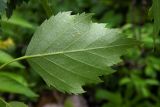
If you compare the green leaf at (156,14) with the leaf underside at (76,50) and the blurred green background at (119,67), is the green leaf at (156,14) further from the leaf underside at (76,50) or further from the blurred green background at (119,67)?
the blurred green background at (119,67)

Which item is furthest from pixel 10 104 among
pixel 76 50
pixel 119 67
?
pixel 119 67

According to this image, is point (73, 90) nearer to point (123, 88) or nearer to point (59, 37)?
point (59, 37)

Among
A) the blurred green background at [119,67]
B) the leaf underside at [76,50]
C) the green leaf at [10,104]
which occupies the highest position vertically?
the leaf underside at [76,50]

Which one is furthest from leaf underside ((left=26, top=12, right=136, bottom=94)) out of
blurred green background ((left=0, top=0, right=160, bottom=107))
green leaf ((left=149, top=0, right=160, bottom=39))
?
blurred green background ((left=0, top=0, right=160, bottom=107))

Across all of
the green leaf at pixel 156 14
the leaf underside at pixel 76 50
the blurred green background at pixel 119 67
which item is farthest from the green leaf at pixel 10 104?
the blurred green background at pixel 119 67

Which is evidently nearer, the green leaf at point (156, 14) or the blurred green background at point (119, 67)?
the green leaf at point (156, 14)

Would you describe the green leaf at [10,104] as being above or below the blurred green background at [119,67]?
above

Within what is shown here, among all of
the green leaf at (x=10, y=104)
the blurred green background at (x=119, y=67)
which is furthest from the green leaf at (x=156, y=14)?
the blurred green background at (x=119, y=67)

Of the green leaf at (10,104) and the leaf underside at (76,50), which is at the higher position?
the leaf underside at (76,50)

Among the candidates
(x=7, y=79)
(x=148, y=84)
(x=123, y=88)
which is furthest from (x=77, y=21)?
(x=123, y=88)
